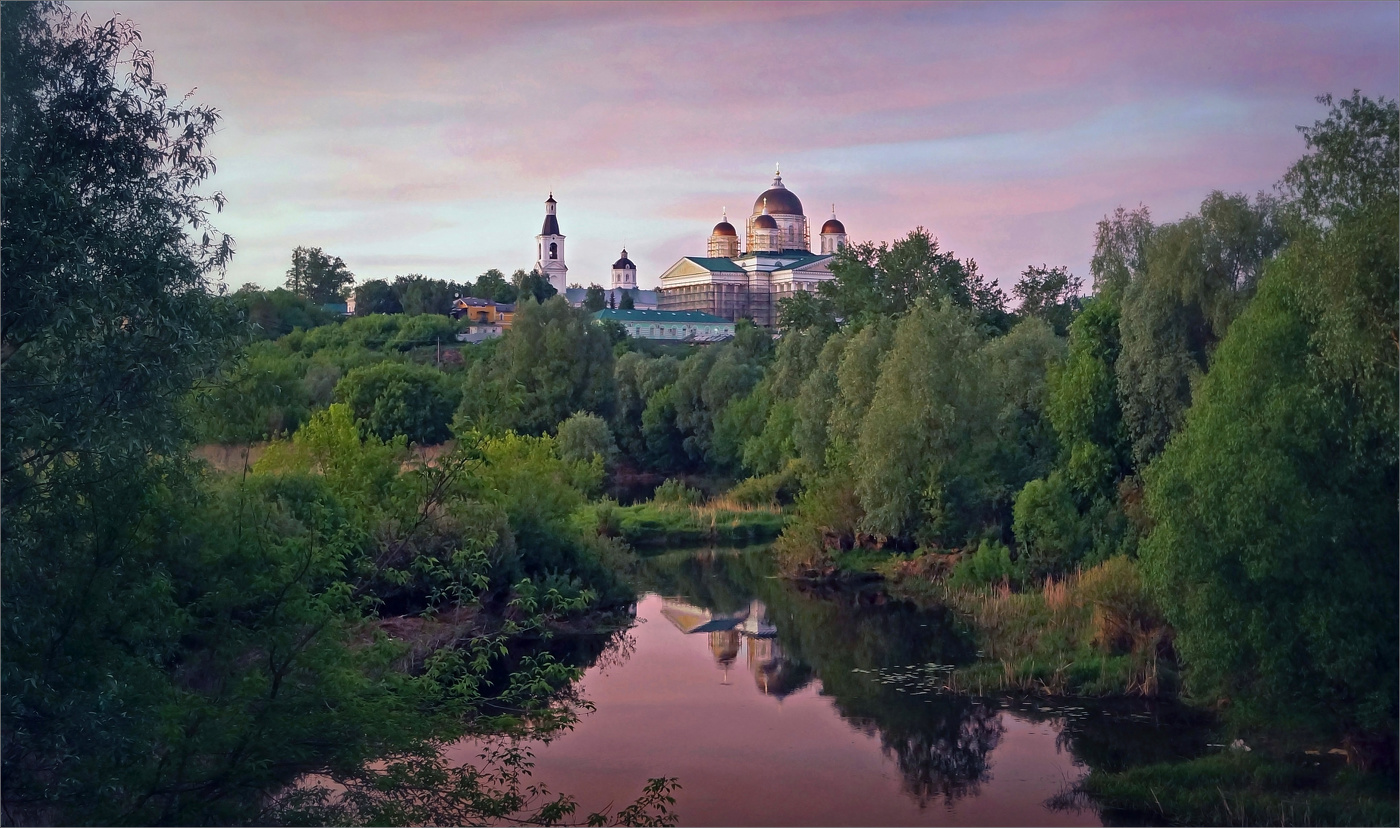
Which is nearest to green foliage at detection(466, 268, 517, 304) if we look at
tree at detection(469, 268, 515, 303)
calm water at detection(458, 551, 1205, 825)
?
tree at detection(469, 268, 515, 303)

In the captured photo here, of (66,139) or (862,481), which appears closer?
(66,139)

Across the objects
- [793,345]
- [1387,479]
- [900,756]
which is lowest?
[900,756]

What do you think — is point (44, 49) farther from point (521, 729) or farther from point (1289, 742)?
point (1289, 742)

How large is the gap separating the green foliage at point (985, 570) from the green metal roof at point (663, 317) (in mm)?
62217

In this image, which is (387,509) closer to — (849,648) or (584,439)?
(849,648)

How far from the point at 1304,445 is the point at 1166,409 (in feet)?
24.1

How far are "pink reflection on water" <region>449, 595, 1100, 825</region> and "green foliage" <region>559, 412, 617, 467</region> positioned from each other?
2057 centimetres

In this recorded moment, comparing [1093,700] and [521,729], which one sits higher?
[521,729]

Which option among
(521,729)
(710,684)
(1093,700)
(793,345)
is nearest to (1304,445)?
(1093,700)

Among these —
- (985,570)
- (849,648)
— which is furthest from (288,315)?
(849,648)

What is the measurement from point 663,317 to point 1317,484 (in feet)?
252

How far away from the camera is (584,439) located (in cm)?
3791

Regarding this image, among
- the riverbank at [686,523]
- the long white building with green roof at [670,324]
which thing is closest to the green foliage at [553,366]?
the riverbank at [686,523]

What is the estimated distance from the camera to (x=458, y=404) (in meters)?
40.3
